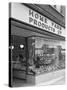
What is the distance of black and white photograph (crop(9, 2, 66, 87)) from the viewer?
80.9 inches

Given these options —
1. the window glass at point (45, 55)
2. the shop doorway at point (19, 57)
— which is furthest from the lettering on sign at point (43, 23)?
the shop doorway at point (19, 57)

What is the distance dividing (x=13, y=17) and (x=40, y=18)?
0.48 metres

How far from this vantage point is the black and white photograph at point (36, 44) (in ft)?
6.74

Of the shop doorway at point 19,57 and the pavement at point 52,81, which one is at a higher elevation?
the shop doorway at point 19,57

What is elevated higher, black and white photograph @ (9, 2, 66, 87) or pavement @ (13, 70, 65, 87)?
black and white photograph @ (9, 2, 66, 87)

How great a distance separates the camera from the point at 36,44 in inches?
87.4

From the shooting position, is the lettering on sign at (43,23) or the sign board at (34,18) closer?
the sign board at (34,18)

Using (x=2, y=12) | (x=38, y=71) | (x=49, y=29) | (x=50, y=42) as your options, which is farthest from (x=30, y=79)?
(x=2, y=12)

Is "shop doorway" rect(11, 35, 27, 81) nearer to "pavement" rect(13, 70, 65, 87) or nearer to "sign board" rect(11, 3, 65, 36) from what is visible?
"pavement" rect(13, 70, 65, 87)

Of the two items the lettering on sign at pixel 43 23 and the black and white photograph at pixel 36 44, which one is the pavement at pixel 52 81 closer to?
the black and white photograph at pixel 36 44

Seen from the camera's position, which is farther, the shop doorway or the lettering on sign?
the lettering on sign

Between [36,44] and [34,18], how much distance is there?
409 mm

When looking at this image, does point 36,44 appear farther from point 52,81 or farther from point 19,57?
point 52,81

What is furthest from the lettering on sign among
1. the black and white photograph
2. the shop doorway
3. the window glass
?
the shop doorway
